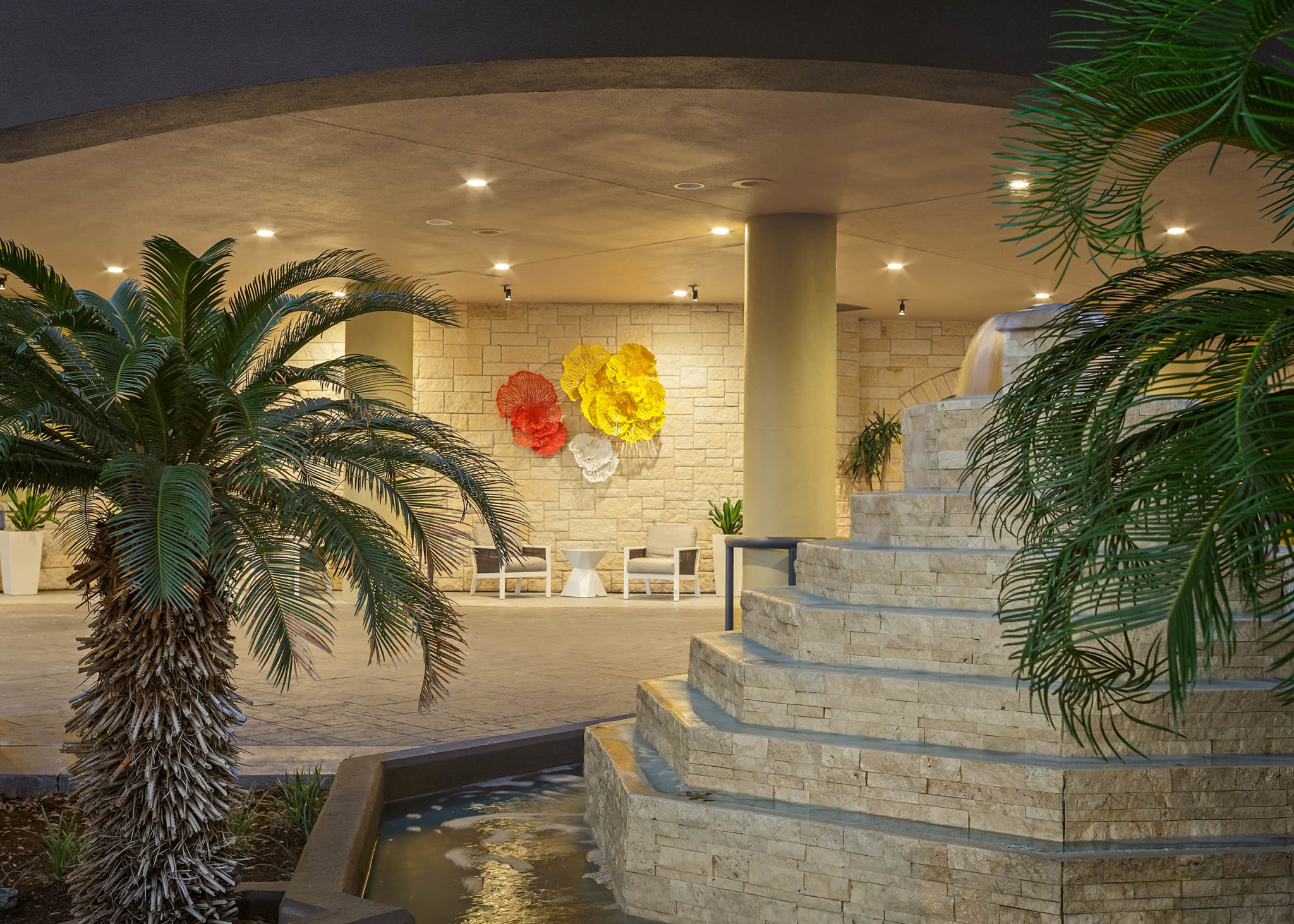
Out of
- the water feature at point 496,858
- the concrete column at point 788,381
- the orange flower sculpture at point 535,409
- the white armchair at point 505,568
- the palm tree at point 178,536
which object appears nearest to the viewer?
the palm tree at point 178,536

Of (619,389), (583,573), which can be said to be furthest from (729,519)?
A: (619,389)

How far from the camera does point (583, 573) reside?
12.1m

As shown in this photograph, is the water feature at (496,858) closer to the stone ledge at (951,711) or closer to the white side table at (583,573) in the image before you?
the stone ledge at (951,711)

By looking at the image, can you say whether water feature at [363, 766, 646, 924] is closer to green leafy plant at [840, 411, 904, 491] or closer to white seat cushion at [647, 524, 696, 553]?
white seat cushion at [647, 524, 696, 553]

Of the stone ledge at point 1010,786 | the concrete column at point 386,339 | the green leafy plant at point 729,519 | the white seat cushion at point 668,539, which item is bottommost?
the stone ledge at point 1010,786

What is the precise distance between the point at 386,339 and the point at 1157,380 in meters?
9.96

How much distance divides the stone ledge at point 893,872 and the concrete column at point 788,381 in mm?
4822

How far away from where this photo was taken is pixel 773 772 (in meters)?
3.41

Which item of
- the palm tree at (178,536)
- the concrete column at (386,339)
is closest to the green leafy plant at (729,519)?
the concrete column at (386,339)

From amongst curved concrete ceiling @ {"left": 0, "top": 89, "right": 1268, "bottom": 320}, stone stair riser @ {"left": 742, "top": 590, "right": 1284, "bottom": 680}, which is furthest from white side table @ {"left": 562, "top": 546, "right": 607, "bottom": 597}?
stone stair riser @ {"left": 742, "top": 590, "right": 1284, "bottom": 680}

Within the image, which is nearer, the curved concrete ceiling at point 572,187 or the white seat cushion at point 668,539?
the curved concrete ceiling at point 572,187

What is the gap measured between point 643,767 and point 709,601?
794 cm

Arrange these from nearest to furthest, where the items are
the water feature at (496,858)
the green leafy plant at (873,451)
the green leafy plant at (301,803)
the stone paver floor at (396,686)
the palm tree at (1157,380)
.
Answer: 1. the palm tree at (1157,380)
2. the water feature at (496,858)
3. the green leafy plant at (301,803)
4. the stone paver floor at (396,686)
5. the green leafy plant at (873,451)

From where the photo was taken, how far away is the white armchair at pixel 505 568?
11859mm
